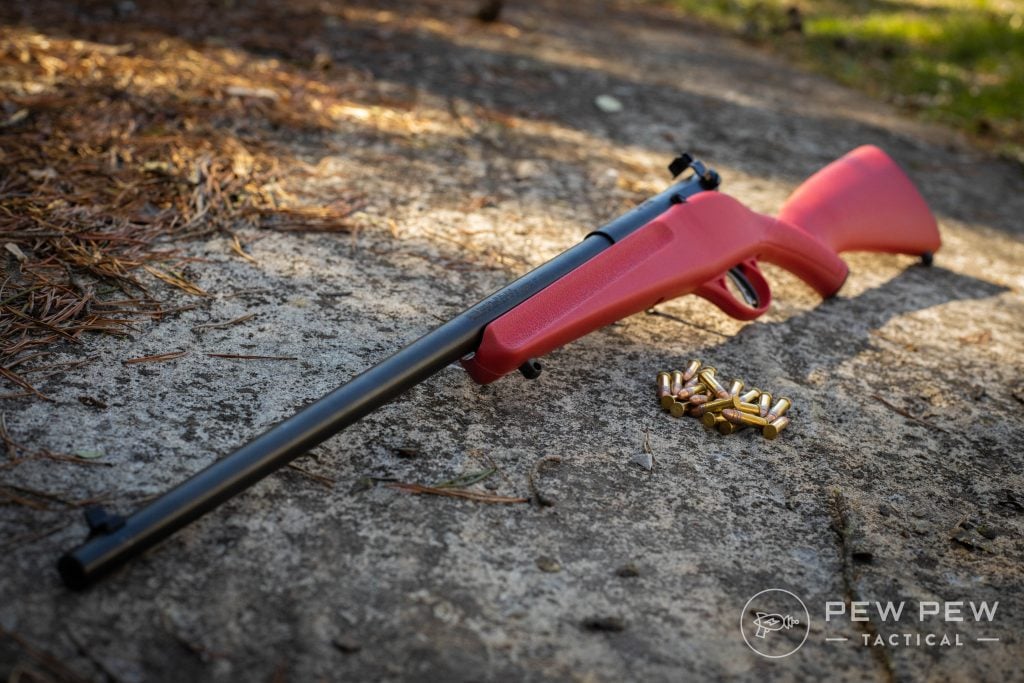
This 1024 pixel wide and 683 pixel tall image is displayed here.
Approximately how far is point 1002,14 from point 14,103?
9517 millimetres

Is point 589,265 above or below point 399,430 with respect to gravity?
above

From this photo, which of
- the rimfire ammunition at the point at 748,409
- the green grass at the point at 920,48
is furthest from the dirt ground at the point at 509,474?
the green grass at the point at 920,48

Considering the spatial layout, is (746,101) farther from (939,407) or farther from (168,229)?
(168,229)

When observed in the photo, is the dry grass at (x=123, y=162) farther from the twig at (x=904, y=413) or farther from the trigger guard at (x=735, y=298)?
the twig at (x=904, y=413)

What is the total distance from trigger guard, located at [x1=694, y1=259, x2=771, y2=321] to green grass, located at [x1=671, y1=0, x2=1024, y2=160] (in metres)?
3.56

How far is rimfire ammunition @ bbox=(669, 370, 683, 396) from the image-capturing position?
A: 2656 millimetres

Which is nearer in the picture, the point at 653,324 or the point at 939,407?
the point at 939,407

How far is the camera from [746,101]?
589 centimetres

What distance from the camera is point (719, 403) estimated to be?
255 centimetres

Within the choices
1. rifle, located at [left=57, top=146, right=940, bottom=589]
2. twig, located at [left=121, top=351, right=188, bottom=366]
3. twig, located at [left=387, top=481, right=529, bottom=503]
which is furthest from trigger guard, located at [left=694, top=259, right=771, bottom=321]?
twig, located at [left=121, top=351, right=188, bottom=366]

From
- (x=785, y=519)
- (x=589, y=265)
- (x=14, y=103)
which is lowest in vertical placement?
(x=14, y=103)

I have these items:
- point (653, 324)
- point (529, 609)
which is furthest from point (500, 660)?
point (653, 324)

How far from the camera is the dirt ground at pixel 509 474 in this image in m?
1.79

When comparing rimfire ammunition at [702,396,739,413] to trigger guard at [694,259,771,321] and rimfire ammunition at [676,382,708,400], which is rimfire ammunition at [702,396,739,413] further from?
trigger guard at [694,259,771,321]
